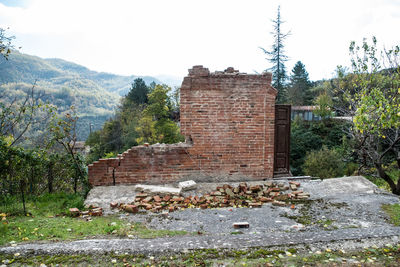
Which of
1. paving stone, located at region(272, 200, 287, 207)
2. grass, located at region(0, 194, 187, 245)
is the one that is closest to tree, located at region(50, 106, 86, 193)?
grass, located at region(0, 194, 187, 245)

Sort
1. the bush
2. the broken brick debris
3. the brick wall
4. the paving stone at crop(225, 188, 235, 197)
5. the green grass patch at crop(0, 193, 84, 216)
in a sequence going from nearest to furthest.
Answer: the broken brick debris < the green grass patch at crop(0, 193, 84, 216) < the paving stone at crop(225, 188, 235, 197) < the brick wall < the bush

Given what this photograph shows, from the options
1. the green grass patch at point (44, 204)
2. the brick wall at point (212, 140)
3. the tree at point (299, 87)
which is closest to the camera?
the green grass patch at point (44, 204)

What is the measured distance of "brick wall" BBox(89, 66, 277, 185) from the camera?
21.7 feet

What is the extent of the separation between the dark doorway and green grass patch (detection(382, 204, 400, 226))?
8.53 ft

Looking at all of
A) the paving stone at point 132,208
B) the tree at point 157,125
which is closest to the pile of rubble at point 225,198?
the paving stone at point 132,208

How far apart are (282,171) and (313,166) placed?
1544 cm

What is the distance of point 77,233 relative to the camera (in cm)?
410

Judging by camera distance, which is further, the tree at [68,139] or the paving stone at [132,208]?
the tree at [68,139]

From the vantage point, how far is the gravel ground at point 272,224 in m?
3.57

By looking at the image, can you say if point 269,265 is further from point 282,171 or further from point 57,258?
point 282,171

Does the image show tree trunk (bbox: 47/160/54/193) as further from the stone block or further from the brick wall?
the stone block

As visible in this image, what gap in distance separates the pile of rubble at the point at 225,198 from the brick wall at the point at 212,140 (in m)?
0.68

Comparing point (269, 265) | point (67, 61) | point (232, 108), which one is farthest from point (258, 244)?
point (67, 61)

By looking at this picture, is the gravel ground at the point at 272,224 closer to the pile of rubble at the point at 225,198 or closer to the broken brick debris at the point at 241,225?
the broken brick debris at the point at 241,225
